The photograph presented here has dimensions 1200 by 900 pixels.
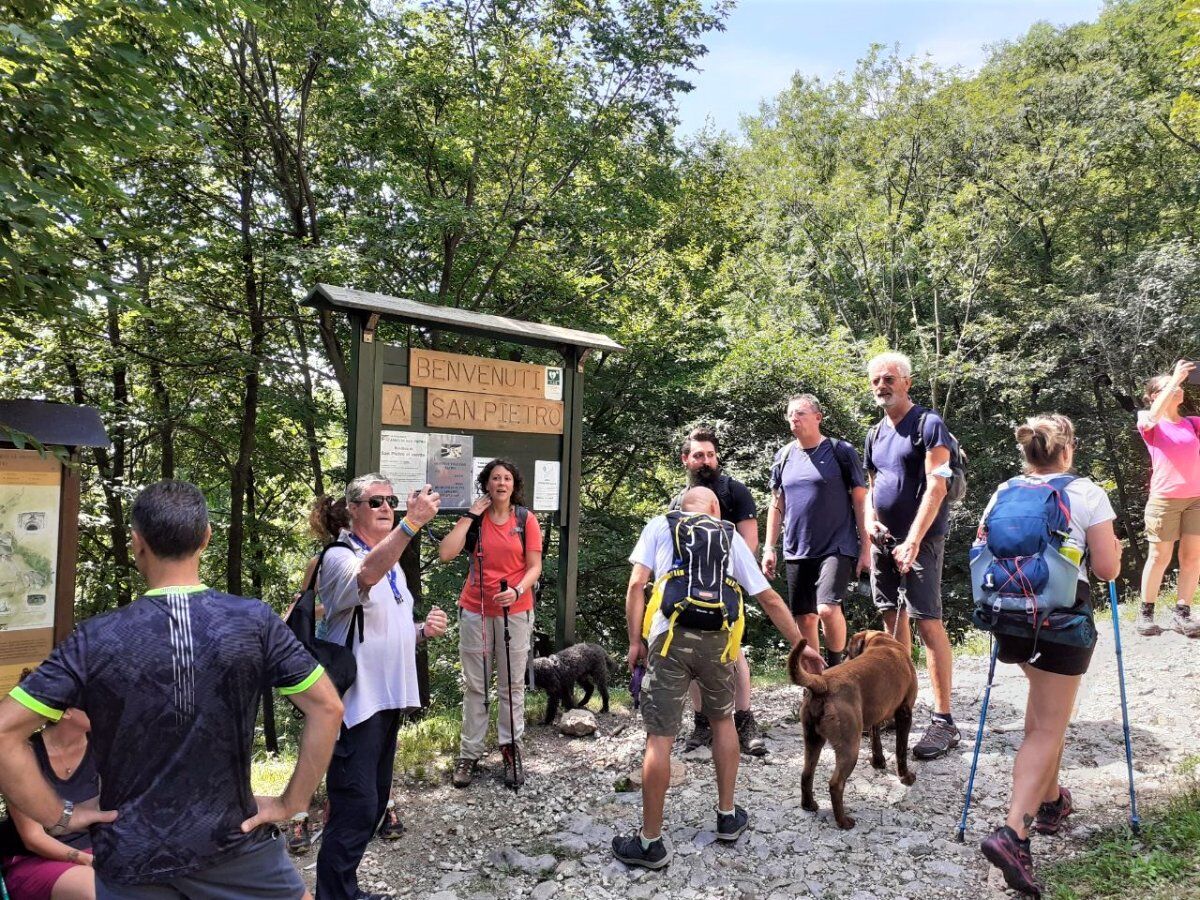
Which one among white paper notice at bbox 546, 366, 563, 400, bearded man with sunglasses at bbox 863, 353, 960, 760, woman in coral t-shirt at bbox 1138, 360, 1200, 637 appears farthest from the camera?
white paper notice at bbox 546, 366, 563, 400

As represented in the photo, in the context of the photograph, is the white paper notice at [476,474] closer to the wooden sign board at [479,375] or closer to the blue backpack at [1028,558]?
the wooden sign board at [479,375]

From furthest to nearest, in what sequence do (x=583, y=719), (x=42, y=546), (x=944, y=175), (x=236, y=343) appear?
(x=944, y=175) < (x=236, y=343) < (x=583, y=719) < (x=42, y=546)

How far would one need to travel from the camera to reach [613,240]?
38.4ft

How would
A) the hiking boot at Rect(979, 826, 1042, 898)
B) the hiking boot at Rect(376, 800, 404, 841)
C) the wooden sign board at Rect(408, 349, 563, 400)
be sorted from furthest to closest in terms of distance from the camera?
the wooden sign board at Rect(408, 349, 563, 400) → the hiking boot at Rect(376, 800, 404, 841) → the hiking boot at Rect(979, 826, 1042, 898)

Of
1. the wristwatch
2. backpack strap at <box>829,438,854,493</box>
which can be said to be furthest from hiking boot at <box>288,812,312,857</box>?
backpack strap at <box>829,438,854,493</box>

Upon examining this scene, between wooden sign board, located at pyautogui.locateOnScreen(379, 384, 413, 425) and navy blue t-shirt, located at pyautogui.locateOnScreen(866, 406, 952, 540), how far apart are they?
325 cm

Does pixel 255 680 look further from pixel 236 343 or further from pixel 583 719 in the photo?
pixel 236 343

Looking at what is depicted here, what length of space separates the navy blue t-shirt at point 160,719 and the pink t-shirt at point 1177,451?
641 cm

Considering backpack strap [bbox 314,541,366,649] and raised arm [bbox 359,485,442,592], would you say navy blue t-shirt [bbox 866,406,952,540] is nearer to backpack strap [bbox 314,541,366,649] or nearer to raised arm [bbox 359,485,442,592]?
raised arm [bbox 359,485,442,592]

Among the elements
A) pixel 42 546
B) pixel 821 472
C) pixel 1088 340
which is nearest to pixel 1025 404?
pixel 1088 340

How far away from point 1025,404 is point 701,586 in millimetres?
18545

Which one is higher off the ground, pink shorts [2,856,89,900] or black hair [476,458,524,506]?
black hair [476,458,524,506]

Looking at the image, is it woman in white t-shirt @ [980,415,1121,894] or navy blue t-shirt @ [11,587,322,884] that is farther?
woman in white t-shirt @ [980,415,1121,894]

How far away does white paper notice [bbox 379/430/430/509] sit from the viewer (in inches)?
207
